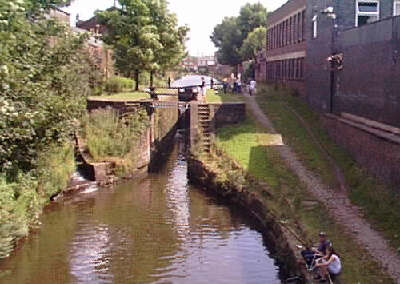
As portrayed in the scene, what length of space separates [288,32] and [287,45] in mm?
893

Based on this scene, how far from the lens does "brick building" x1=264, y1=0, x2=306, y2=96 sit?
3684 centimetres

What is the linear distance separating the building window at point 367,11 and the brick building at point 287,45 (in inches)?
282

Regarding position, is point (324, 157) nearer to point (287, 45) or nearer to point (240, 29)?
point (287, 45)

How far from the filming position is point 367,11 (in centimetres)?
2844

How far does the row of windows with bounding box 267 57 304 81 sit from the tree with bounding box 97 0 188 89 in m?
7.71

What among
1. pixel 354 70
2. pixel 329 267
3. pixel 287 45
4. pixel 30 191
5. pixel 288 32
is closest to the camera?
pixel 329 267

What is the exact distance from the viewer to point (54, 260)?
17.5m

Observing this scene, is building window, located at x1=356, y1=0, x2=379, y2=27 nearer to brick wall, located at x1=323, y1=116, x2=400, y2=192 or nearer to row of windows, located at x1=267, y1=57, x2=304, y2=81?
brick wall, located at x1=323, y1=116, x2=400, y2=192

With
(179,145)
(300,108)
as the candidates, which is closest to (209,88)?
(179,145)

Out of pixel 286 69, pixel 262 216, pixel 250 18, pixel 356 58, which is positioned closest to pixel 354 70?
pixel 356 58

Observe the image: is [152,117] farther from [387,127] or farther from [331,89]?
[387,127]

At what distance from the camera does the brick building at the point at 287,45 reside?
1451 inches

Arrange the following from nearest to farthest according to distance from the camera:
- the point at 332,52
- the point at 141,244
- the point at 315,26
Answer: the point at 141,244
the point at 332,52
the point at 315,26

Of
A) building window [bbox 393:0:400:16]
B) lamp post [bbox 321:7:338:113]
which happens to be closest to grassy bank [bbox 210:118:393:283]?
lamp post [bbox 321:7:338:113]
